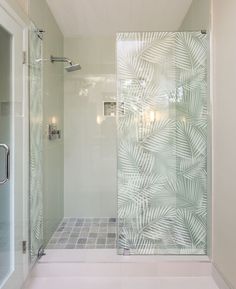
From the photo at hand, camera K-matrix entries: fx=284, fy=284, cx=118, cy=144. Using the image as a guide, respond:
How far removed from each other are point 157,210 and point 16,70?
168 centimetres

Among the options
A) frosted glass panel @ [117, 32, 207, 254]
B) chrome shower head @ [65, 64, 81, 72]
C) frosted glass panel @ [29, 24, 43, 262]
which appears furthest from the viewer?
chrome shower head @ [65, 64, 81, 72]

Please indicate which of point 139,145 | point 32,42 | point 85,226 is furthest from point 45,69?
point 85,226

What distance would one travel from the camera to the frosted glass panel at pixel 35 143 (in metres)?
2.37

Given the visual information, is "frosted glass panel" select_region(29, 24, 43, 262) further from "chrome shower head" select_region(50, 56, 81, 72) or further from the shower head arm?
"chrome shower head" select_region(50, 56, 81, 72)

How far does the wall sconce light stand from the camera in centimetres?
307

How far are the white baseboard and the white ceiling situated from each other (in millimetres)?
2452

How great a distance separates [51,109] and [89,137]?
2.43ft

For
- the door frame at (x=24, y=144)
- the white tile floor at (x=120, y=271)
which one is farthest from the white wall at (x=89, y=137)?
the door frame at (x=24, y=144)

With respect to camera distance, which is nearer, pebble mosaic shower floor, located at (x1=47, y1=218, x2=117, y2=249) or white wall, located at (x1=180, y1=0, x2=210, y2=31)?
white wall, located at (x1=180, y1=0, x2=210, y2=31)

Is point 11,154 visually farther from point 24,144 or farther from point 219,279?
point 219,279

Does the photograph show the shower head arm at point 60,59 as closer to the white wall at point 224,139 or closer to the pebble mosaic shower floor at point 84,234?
the white wall at point 224,139

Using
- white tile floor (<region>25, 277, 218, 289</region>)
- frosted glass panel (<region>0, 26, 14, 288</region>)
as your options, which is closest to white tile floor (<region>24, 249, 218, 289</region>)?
white tile floor (<region>25, 277, 218, 289</region>)

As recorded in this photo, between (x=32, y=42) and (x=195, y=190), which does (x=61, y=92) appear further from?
(x=195, y=190)

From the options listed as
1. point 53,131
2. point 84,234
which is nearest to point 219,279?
point 84,234
